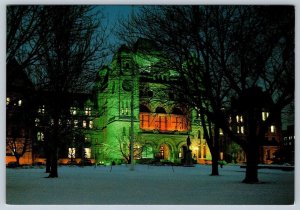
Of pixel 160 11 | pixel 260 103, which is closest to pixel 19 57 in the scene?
pixel 160 11

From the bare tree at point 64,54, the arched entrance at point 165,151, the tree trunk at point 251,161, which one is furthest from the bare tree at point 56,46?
the arched entrance at point 165,151

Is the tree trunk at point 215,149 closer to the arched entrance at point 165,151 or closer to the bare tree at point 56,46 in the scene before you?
the bare tree at point 56,46

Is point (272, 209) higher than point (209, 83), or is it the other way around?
point (209, 83)

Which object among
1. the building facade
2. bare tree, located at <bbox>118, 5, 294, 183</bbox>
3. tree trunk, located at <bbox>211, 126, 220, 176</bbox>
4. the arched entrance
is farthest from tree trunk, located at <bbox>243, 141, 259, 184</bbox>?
the arched entrance

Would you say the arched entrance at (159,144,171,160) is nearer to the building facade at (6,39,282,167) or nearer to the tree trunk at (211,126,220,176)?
the building facade at (6,39,282,167)

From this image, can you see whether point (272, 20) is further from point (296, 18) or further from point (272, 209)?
point (272, 209)

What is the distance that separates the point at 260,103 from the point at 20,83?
267 inches

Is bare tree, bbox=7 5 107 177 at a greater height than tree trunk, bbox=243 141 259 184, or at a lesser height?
greater

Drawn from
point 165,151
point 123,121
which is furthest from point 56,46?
point 165,151

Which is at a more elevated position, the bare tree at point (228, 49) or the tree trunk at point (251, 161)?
the bare tree at point (228, 49)

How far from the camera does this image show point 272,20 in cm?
1129

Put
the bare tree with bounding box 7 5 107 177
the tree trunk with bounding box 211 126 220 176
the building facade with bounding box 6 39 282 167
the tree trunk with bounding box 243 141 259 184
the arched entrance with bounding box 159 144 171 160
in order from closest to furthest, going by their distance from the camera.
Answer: the bare tree with bounding box 7 5 107 177
the tree trunk with bounding box 243 141 259 184
the building facade with bounding box 6 39 282 167
the tree trunk with bounding box 211 126 220 176
the arched entrance with bounding box 159 144 171 160

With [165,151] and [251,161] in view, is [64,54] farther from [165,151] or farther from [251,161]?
[165,151]

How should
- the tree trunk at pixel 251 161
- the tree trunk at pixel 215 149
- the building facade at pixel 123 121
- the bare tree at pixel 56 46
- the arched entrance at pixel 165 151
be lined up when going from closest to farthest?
the bare tree at pixel 56 46
the tree trunk at pixel 251 161
the building facade at pixel 123 121
the tree trunk at pixel 215 149
the arched entrance at pixel 165 151
